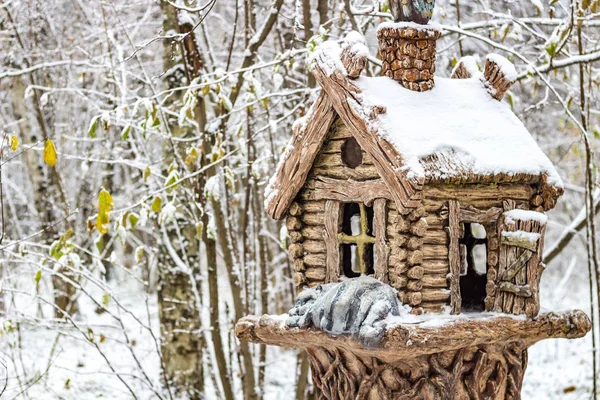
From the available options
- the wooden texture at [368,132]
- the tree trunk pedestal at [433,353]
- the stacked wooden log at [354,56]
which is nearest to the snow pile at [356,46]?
the stacked wooden log at [354,56]

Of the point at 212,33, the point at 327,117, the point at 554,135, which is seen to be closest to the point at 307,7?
the point at 327,117

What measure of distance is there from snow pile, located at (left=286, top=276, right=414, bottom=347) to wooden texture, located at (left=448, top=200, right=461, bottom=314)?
10.5 inches

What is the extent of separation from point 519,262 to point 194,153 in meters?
2.55

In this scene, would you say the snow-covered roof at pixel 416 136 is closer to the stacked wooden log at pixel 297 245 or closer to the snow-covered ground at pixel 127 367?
the stacked wooden log at pixel 297 245

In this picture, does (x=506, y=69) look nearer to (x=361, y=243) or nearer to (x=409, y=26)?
(x=409, y=26)

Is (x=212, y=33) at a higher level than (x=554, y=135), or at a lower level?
higher

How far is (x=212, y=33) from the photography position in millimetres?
11070

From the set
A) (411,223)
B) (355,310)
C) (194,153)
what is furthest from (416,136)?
(194,153)

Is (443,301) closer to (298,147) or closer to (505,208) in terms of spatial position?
(505,208)

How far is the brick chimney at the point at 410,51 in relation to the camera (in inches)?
146

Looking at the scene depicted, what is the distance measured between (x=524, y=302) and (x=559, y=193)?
555 mm

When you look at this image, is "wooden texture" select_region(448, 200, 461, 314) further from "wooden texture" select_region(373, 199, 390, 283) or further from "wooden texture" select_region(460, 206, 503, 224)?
"wooden texture" select_region(373, 199, 390, 283)

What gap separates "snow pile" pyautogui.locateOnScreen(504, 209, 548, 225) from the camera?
140 inches

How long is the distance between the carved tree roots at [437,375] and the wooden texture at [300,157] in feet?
2.61
